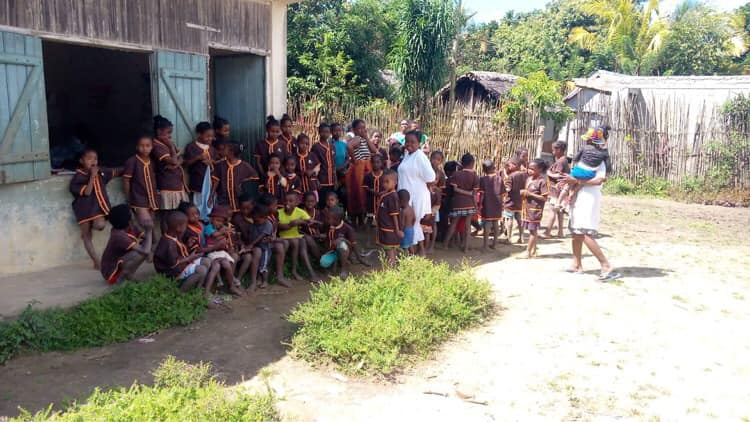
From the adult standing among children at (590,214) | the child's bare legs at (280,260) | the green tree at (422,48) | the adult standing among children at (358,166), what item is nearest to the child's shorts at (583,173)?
the adult standing among children at (590,214)

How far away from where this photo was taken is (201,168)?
644cm

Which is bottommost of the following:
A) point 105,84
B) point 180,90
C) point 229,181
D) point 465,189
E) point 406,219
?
point 406,219

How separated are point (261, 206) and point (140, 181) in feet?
4.27

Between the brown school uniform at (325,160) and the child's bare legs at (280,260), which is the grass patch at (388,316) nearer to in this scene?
the child's bare legs at (280,260)

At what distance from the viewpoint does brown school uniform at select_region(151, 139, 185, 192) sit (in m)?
6.00

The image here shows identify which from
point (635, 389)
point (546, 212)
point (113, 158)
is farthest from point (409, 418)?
point (113, 158)

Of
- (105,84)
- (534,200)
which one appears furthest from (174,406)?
(105,84)

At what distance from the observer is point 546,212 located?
10.2 meters

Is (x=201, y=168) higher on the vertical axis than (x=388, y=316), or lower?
higher

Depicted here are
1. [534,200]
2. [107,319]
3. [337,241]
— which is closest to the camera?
[107,319]

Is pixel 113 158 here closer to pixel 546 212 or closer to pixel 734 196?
pixel 546 212

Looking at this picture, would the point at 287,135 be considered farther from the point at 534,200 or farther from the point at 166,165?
the point at 534,200

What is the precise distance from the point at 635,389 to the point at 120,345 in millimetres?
3749

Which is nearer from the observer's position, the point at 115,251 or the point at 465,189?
the point at 115,251
